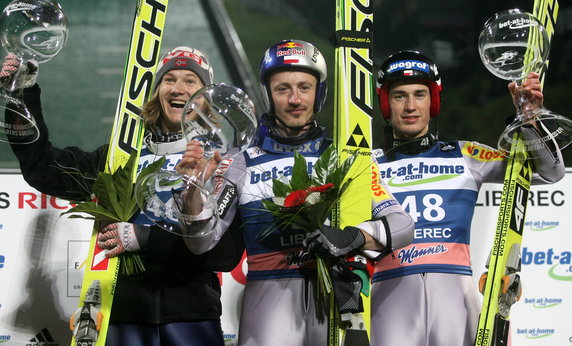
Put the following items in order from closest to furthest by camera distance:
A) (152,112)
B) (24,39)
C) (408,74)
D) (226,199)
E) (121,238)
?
(24,39) < (121,238) < (226,199) < (152,112) < (408,74)

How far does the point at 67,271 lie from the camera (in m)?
4.52

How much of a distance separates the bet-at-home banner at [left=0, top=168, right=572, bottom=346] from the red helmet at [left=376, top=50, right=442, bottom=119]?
95cm

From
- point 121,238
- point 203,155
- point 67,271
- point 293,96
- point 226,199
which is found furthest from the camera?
point 67,271

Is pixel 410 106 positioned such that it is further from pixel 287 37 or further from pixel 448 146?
pixel 287 37

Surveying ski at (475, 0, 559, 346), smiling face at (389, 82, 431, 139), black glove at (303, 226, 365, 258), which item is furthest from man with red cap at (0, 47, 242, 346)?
ski at (475, 0, 559, 346)

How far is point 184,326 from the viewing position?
3.59 m

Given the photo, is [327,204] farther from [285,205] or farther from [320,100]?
[320,100]

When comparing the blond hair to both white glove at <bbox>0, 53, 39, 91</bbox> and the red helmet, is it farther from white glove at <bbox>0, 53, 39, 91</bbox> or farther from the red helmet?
the red helmet

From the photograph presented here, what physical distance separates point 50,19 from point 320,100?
1.31 meters

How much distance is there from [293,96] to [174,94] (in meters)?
0.66

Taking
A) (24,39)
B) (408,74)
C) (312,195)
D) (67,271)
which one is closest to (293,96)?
(312,195)

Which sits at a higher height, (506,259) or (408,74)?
(408,74)

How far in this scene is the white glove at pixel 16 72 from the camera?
3281 mm

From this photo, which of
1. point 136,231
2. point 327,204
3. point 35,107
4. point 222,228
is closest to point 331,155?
point 327,204
